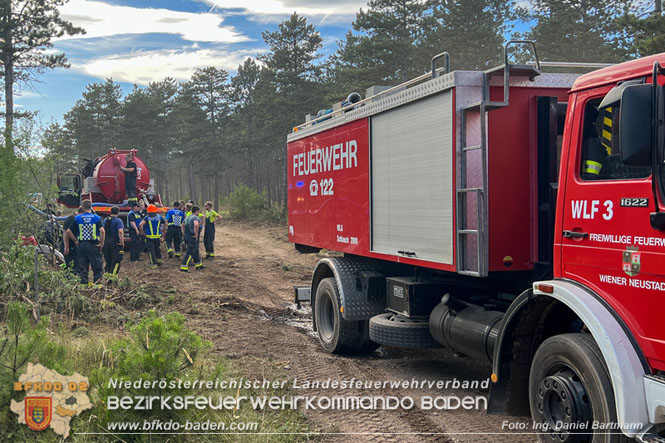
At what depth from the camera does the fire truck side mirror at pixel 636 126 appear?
10.2ft

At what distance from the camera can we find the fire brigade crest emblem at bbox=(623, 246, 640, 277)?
3379 mm

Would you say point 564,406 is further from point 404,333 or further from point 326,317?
point 326,317

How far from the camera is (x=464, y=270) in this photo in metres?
5.20

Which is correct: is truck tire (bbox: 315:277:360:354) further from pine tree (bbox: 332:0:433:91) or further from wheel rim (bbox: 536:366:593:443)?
pine tree (bbox: 332:0:433:91)

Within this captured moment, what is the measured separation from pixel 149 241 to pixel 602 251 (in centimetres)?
1484

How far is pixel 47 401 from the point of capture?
180 inches

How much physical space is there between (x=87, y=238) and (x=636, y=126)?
37.1ft

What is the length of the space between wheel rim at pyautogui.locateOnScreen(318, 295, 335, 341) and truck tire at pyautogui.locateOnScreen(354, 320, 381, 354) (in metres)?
0.58

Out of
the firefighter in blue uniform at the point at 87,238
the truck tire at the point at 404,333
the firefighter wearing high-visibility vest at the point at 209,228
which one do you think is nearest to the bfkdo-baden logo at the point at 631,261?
the truck tire at the point at 404,333

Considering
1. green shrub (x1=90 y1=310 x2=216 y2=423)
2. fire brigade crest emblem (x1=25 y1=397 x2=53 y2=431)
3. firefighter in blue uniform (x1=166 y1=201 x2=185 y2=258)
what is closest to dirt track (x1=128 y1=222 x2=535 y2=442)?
green shrub (x1=90 y1=310 x2=216 y2=423)

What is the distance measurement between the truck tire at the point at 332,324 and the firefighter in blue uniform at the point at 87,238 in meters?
6.00

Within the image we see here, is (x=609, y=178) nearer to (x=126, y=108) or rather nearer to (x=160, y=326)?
(x=160, y=326)

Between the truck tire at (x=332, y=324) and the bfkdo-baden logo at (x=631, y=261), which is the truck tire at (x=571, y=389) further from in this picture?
the truck tire at (x=332, y=324)

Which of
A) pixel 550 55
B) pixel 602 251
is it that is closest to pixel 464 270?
pixel 602 251
